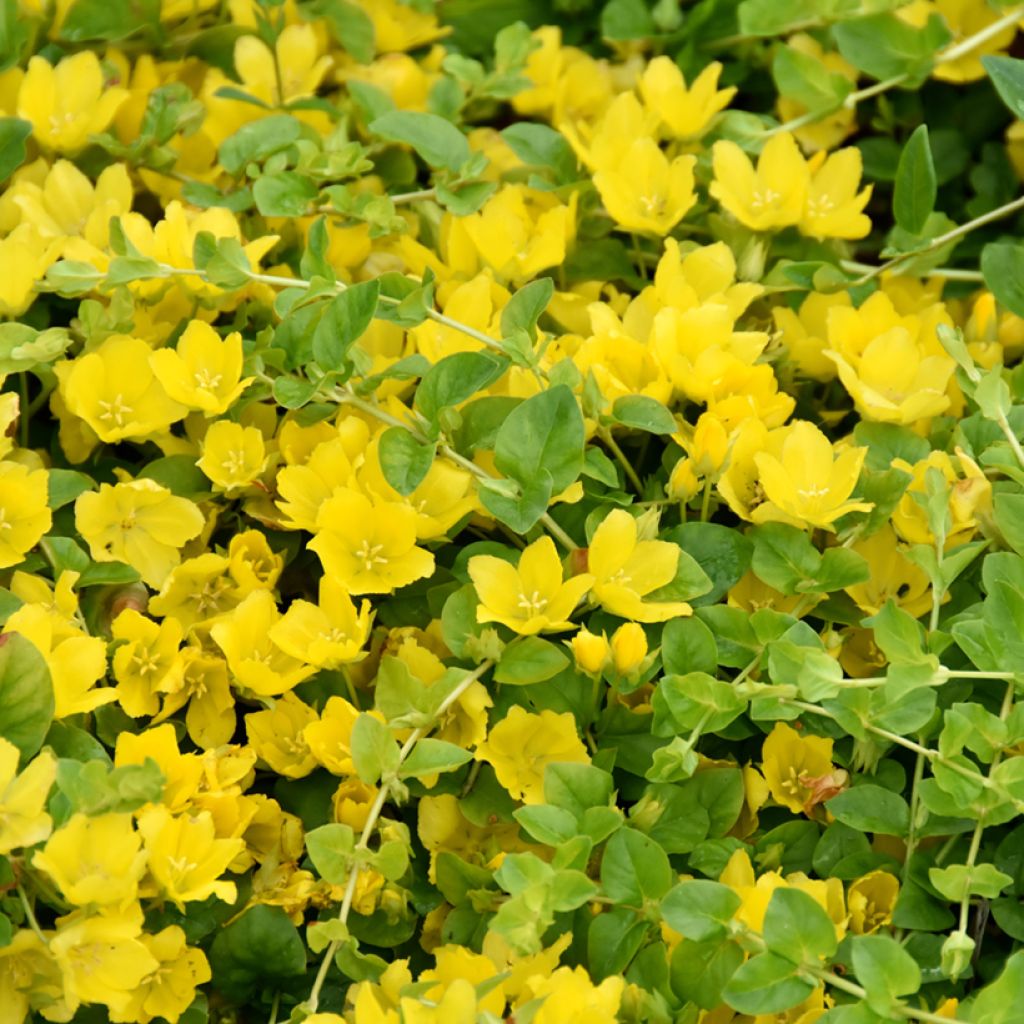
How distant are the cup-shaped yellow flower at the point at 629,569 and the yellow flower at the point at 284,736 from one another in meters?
0.24

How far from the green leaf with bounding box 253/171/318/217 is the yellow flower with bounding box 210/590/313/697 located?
37 cm

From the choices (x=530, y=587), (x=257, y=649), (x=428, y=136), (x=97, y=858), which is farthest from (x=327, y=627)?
(x=428, y=136)

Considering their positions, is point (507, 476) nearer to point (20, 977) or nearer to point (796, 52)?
point (20, 977)

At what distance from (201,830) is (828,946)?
41 cm

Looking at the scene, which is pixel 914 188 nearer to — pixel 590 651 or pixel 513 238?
pixel 513 238

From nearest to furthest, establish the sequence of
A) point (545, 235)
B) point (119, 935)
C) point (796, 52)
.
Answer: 1. point (119, 935)
2. point (545, 235)
3. point (796, 52)

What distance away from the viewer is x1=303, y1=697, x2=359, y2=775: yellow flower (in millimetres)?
1053

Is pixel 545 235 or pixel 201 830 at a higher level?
pixel 545 235

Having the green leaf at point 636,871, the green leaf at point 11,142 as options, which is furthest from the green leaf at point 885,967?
the green leaf at point 11,142

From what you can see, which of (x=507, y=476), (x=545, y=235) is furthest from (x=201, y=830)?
(x=545, y=235)

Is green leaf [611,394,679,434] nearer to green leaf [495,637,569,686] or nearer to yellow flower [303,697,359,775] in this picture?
green leaf [495,637,569,686]

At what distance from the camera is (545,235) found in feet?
4.43

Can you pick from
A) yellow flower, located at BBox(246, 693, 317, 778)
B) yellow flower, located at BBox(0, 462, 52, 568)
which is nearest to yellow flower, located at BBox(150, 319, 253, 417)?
yellow flower, located at BBox(0, 462, 52, 568)

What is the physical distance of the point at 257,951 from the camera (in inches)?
40.3
